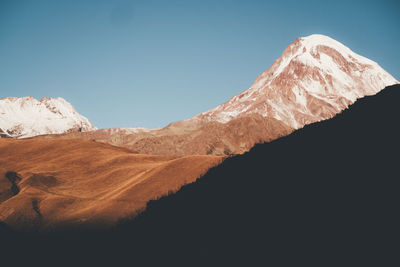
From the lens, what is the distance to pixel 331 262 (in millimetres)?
8742

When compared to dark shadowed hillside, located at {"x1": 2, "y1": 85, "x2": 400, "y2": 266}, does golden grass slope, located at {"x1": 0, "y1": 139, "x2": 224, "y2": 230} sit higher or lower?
higher

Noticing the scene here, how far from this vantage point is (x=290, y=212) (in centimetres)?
1136

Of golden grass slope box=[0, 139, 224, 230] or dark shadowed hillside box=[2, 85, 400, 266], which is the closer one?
dark shadowed hillside box=[2, 85, 400, 266]

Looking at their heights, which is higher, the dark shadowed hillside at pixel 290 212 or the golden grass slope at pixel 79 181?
the golden grass slope at pixel 79 181

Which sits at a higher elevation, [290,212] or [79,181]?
[79,181]

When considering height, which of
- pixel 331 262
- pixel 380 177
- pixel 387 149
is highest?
pixel 387 149

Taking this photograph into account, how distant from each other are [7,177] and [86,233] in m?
22.8

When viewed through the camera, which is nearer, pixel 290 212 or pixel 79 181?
pixel 290 212

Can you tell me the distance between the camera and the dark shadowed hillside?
9.34m

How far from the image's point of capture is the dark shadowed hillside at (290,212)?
9336 mm

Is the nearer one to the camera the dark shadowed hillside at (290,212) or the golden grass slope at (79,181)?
the dark shadowed hillside at (290,212)

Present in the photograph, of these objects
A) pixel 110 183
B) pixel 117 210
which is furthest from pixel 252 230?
pixel 110 183

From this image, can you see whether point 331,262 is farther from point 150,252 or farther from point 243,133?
point 243,133

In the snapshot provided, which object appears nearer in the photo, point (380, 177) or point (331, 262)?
point (331, 262)
